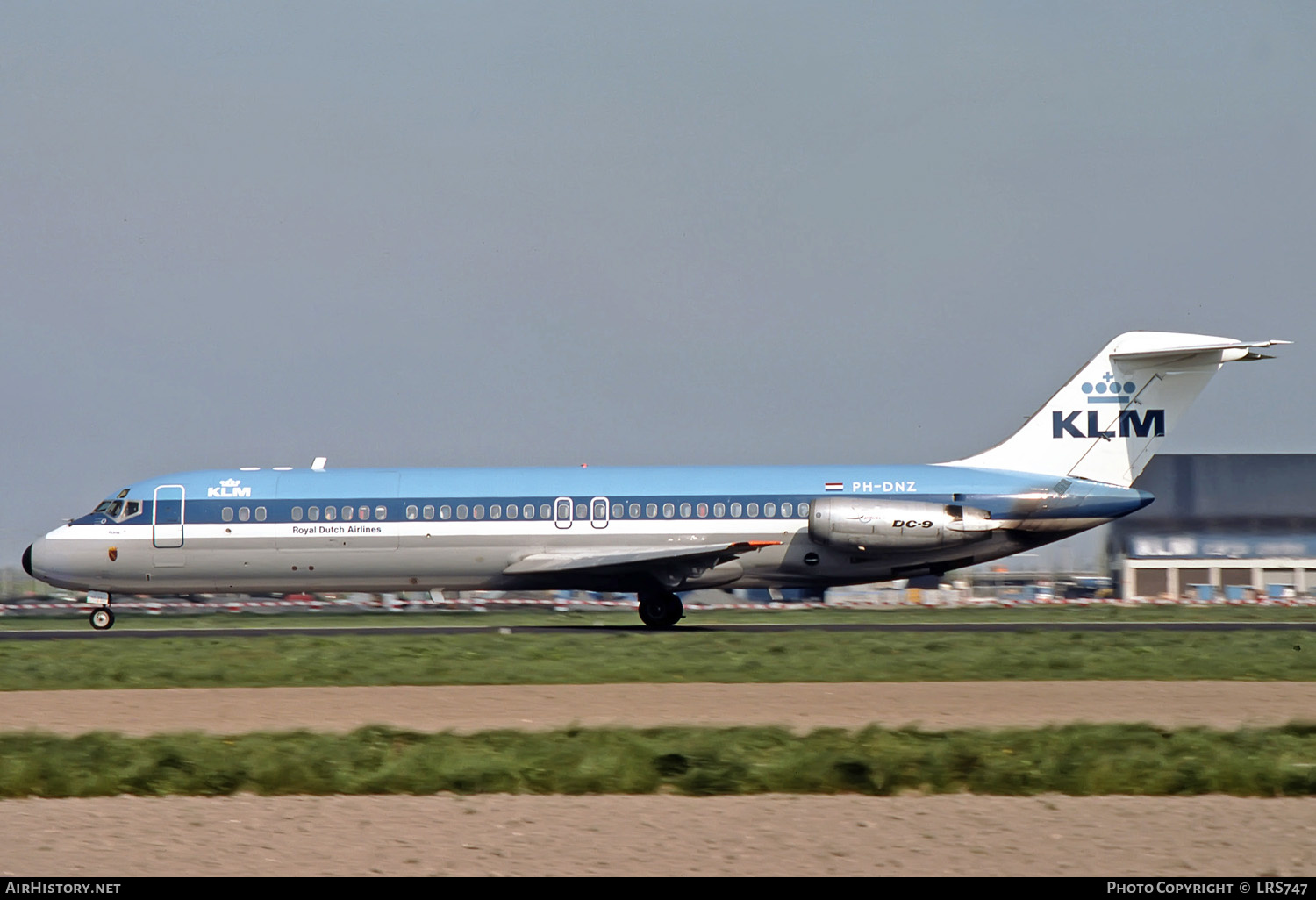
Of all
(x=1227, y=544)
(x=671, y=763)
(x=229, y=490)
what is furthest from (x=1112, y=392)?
(x=1227, y=544)

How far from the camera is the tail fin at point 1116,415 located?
34.2 meters

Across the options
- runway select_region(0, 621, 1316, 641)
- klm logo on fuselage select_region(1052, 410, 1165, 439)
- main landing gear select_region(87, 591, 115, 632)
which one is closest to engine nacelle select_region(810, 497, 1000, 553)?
runway select_region(0, 621, 1316, 641)

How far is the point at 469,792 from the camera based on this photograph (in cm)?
1280

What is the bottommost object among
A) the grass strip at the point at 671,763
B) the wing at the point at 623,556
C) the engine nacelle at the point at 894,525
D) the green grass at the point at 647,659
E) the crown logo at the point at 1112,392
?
the grass strip at the point at 671,763

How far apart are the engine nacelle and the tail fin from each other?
2.03m

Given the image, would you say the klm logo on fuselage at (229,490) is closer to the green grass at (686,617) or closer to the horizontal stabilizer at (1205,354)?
the green grass at (686,617)

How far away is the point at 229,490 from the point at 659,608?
33.7 feet

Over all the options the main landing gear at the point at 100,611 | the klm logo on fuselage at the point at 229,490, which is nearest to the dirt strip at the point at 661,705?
the klm logo on fuselage at the point at 229,490

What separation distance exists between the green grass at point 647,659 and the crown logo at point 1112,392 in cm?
658

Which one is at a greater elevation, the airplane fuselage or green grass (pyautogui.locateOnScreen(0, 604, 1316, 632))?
the airplane fuselage

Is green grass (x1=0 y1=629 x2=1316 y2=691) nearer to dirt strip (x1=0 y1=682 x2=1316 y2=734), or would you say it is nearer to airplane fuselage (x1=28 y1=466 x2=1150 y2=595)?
dirt strip (x1=0 y1=682 x2=1316 y2=734)

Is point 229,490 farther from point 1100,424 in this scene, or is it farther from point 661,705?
point 1100,424

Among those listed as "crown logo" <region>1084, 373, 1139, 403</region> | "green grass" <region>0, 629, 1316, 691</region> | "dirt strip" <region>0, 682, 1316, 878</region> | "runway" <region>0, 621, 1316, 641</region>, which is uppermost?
"crown logo" <region>1084, 373, 1139, 403</region>

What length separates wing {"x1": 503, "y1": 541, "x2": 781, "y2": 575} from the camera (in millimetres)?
32875
